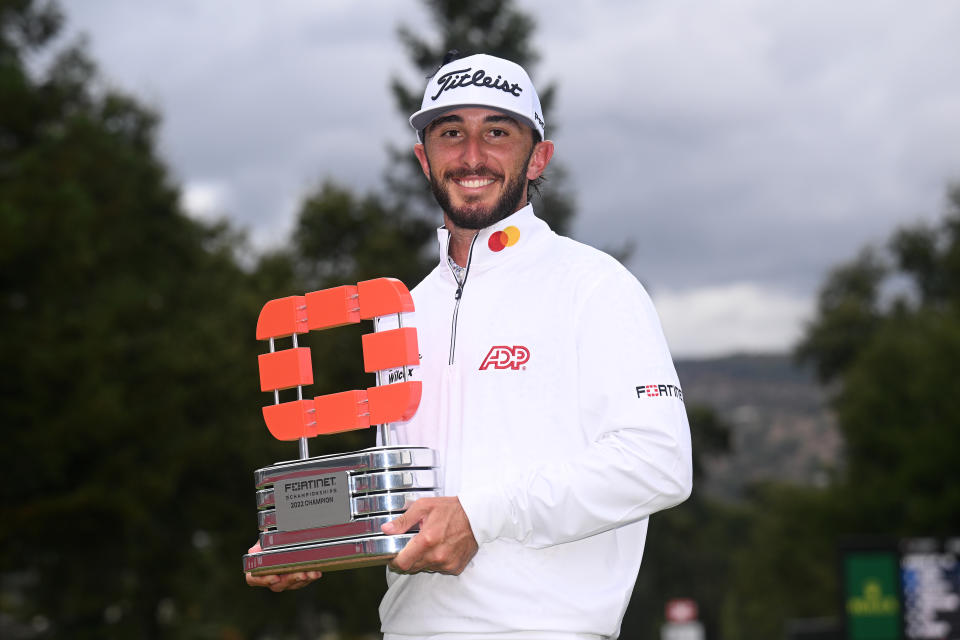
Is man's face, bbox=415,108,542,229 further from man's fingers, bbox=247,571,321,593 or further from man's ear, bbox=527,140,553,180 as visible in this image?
man's fingers, bbox=247,571,321,593

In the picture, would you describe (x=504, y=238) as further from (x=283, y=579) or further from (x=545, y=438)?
(x=283, y=579)

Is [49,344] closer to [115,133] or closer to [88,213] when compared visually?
[88,213]

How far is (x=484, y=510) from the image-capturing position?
3000mm

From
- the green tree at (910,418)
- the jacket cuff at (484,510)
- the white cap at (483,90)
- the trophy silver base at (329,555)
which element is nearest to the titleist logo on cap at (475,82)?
the white cap at (483,90)

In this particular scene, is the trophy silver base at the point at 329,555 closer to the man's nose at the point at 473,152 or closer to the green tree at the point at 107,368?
the man's nose at the point at 473,152

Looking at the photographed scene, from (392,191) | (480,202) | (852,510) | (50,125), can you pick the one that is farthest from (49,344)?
(852,510)

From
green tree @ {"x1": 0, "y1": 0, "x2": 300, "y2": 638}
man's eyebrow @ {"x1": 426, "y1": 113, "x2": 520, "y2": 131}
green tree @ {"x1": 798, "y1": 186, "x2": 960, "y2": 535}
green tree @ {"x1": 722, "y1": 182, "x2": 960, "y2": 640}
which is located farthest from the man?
green tree @ {"x1": 798, "y1": 186, "x2": 960, "y2": 535}

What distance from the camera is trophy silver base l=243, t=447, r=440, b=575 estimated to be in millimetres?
3098

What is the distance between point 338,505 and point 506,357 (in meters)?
0.57

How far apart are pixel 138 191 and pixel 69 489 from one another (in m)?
10.2

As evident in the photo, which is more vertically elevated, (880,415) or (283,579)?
(880,415)

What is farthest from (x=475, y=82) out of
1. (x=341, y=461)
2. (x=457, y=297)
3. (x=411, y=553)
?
(x=411, y=553)

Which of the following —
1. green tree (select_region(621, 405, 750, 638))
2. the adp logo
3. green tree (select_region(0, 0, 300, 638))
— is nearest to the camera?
the adp logo

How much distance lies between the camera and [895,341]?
51.1 m
